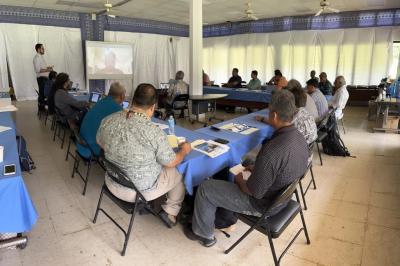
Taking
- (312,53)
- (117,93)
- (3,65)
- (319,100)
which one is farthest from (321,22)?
(3,65)

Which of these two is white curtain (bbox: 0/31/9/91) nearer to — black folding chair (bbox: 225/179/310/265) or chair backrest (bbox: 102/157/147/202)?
chair backrest (bbox: 102/157/147/202)

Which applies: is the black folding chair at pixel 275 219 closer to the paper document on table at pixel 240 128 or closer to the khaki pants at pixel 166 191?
the khaki pants at pixel 166 191

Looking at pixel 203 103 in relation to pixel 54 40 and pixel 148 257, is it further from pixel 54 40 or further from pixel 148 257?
pixel 54 40

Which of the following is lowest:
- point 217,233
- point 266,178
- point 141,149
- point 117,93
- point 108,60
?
point 217,233

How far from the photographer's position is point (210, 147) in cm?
225

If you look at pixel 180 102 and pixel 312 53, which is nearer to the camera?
pixel 180 102

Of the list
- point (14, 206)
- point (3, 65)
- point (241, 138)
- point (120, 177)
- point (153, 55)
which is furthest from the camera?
point (153, 55)

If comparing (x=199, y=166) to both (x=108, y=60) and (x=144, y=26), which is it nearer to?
(x=108, y=60)

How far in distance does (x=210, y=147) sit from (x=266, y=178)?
0.71 m

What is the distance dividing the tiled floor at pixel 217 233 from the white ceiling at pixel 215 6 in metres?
5.31

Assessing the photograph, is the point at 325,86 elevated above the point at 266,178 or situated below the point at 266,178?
above

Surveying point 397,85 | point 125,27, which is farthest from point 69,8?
point 397,85

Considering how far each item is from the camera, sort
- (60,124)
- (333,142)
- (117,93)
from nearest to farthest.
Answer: (117,93)
(333,142)
(60,124)

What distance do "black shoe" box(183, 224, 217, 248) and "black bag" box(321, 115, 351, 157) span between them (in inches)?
105
